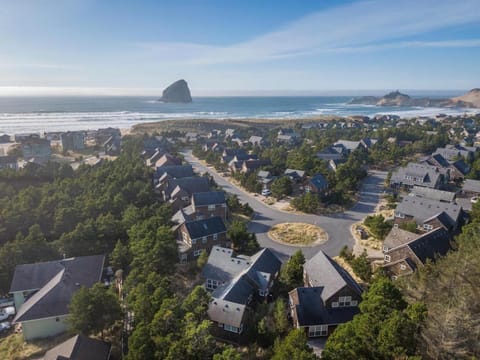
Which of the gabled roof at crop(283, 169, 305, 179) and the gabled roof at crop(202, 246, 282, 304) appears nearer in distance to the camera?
the gabled roof at crop(202, 246, 282, 304)

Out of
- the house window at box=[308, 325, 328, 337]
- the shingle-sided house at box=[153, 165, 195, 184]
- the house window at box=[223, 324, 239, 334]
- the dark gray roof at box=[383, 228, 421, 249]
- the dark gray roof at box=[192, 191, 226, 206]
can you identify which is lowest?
the house window at box=[308, 325, 328, 337]

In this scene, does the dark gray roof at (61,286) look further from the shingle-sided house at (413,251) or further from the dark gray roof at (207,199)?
the shingle-sided house at (413,251)

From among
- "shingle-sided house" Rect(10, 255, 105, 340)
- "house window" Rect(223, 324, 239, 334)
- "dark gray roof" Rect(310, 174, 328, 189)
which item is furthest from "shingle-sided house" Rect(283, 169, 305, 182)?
"house window" Rect(223, 324, 239, 334)

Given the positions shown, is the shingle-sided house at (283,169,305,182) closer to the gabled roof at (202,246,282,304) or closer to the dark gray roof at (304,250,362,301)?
the gabled roof at (202,246,282,304)

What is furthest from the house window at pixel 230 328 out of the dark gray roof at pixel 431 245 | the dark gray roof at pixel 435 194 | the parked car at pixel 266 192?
the dark gray roof at pixel 435 194

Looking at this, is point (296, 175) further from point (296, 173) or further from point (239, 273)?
point (239, 273)

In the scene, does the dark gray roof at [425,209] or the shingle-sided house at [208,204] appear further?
the shingle-sided house at [208,204]

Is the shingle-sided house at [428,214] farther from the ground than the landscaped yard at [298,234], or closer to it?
farther from the ground
